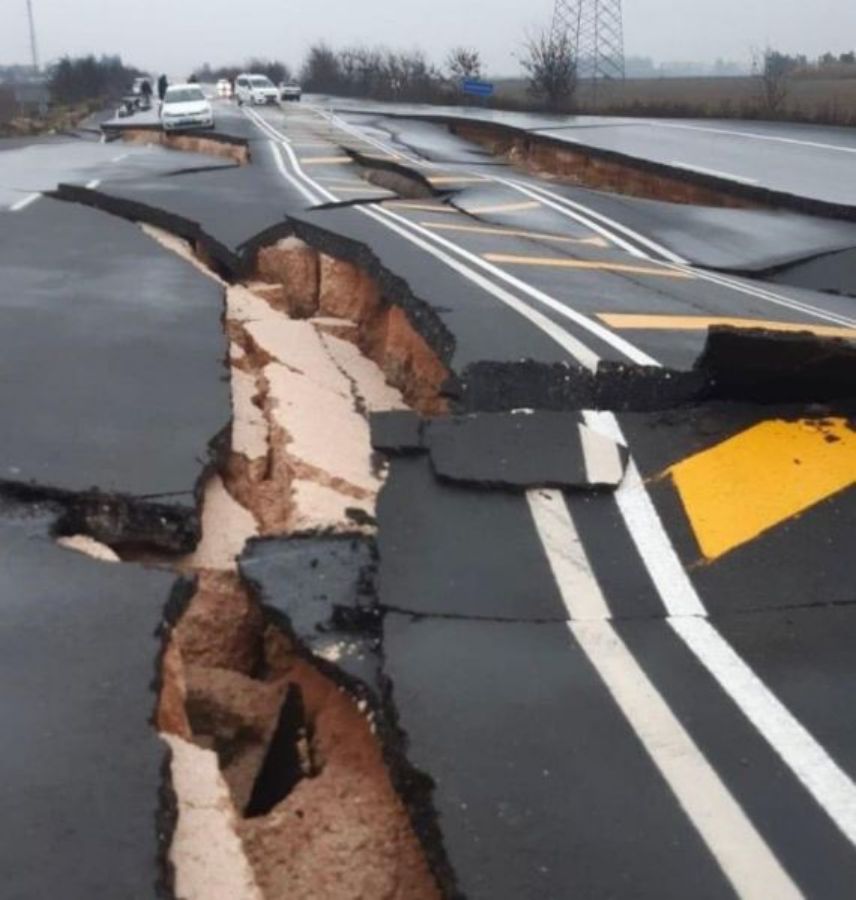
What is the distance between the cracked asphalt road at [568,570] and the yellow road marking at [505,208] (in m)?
5.61

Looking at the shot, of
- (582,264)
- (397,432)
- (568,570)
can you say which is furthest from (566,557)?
(582,264)

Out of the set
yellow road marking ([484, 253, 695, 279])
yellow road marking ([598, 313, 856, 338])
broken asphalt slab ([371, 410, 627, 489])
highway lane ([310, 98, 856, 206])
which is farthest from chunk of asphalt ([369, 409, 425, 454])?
highway lane ([310, 98, 856, 206])

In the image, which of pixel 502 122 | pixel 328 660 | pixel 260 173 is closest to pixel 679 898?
pixel 328 660

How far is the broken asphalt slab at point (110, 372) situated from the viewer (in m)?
5.86

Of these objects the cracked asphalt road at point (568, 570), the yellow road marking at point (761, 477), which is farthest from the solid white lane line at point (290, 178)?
the yellow road marking at point (761, 477)

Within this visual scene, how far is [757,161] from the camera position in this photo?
23078mm

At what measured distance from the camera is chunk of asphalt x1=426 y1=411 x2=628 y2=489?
19.2ft

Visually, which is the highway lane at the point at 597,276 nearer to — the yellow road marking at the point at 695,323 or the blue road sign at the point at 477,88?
the yellow road marking at the point at 695,323

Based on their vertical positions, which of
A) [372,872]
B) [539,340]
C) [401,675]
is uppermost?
[539,340]

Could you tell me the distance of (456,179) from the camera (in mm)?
20391

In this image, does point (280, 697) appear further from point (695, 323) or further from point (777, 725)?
point (695, 323)

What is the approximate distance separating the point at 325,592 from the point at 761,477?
7.75ft

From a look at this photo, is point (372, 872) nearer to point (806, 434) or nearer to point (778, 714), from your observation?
point (778, 714)

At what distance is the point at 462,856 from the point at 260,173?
60.9 ft
